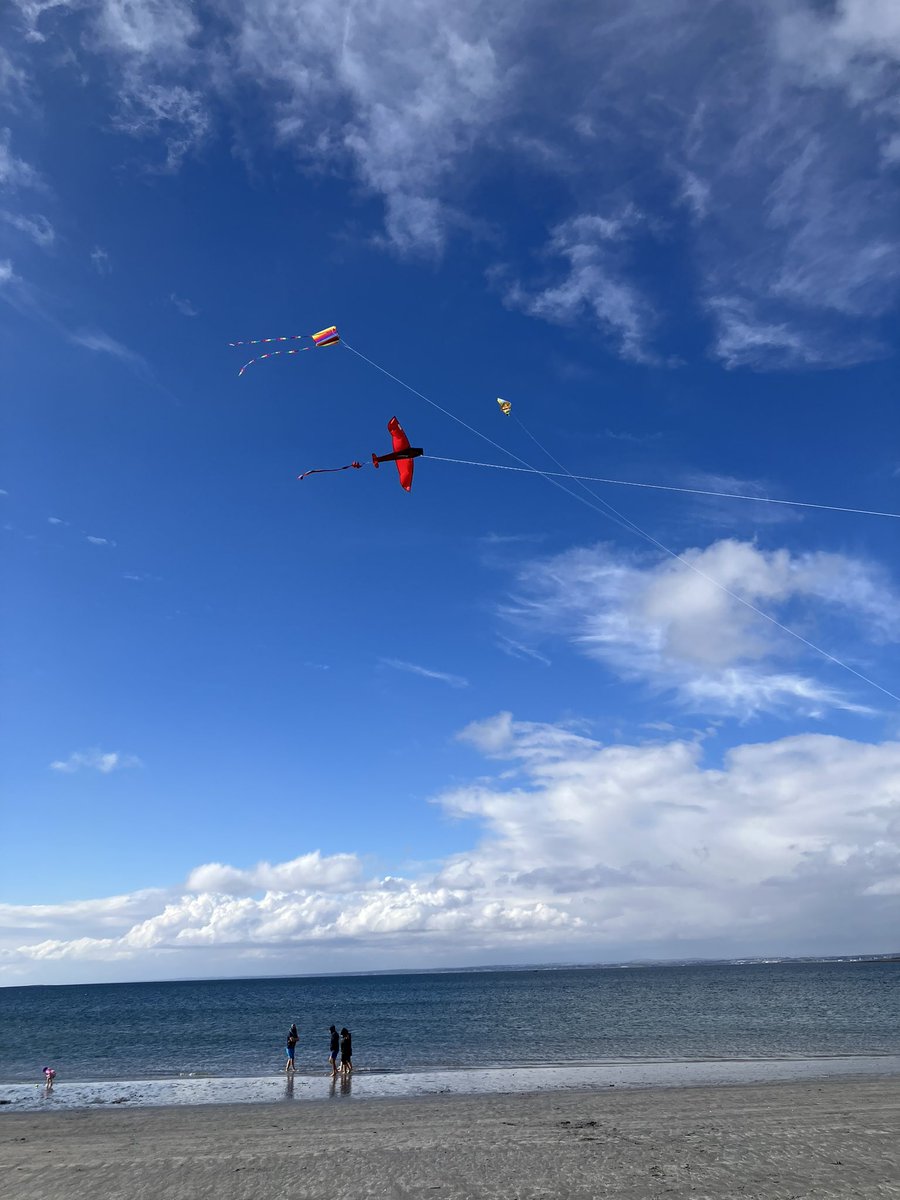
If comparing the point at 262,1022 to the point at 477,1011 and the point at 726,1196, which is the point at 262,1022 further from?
the point at 726,1196

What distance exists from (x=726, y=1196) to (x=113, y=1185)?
1022 centimetres

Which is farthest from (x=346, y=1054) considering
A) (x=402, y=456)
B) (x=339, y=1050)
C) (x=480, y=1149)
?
(x=402, y=456)

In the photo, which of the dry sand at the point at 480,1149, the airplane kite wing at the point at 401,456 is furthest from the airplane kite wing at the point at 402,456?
the dry sand at the point at 480,1149

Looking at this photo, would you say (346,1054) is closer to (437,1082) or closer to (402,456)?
(437,1082)

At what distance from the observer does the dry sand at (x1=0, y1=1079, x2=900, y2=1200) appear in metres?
12.4

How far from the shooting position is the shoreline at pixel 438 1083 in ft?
71.3

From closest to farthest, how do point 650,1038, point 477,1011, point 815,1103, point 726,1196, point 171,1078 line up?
point 726,1196, point 815,1103, point 171,1078, point 650,1038, point 477,1011

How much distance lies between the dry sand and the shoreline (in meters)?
1.94

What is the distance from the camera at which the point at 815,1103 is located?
18.2 m

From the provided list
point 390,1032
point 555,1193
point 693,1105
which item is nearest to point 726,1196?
point 555,1193

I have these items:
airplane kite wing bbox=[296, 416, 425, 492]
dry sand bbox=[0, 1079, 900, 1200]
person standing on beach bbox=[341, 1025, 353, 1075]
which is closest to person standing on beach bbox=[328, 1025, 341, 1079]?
person standing on beach bbox=[341, 1025, 353, 1075]

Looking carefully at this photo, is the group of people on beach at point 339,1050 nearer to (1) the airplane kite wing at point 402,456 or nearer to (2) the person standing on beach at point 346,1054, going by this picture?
(2) the person standing on beach at point 346,1054

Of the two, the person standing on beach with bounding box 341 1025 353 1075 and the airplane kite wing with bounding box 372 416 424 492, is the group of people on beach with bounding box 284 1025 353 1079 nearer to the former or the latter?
the person standing on beach with bounding box 341 1025 353 1075

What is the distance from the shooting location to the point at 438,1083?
23.9 m
